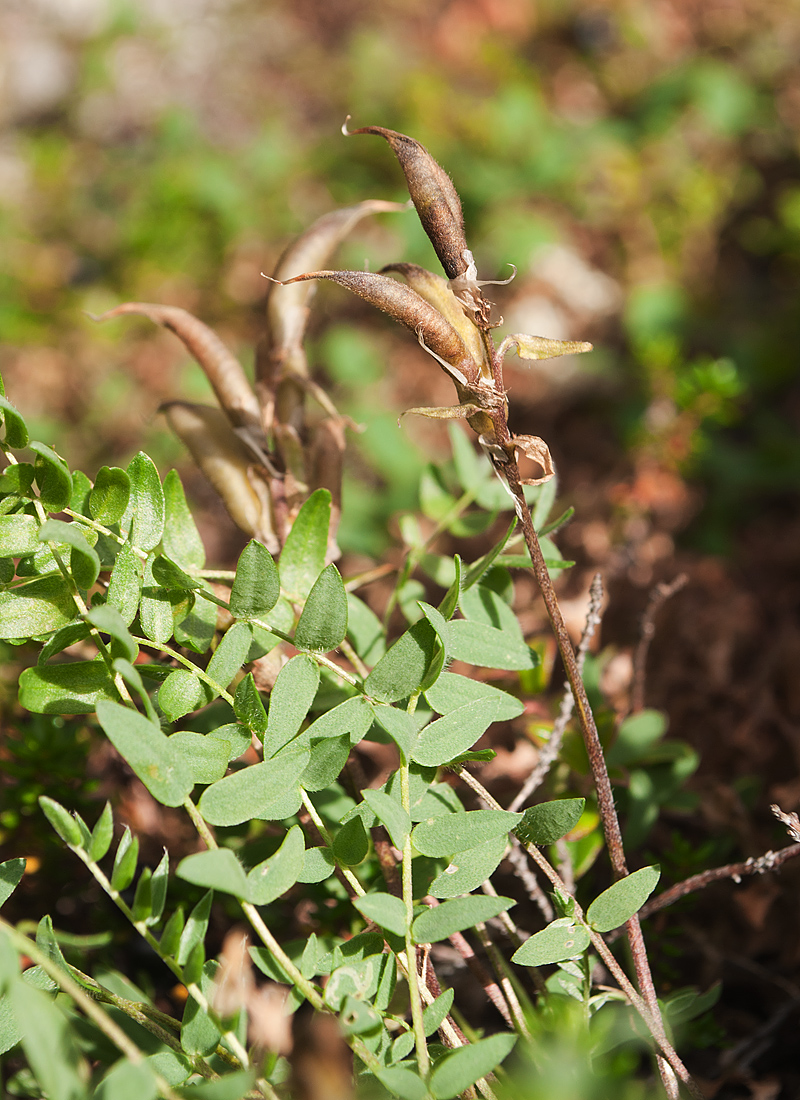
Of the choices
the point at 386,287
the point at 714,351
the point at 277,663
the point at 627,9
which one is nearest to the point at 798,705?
the point at 277,663

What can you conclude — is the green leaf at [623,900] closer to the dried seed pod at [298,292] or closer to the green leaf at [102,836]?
the green leaf at [102,836]

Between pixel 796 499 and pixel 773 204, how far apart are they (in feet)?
5.16

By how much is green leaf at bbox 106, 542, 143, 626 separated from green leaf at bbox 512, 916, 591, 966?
59cm

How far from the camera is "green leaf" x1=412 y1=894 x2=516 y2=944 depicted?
82cm

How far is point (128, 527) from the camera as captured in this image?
0.98m

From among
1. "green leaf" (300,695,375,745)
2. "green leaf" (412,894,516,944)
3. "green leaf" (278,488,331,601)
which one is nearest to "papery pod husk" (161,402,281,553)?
"green leaf" (278,488,331,601)

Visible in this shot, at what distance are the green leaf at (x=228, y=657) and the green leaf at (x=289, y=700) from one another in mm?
55

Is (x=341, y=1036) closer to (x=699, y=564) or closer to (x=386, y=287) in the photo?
(x=386, y=287)

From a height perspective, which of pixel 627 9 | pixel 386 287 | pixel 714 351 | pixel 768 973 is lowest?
pixel 768 973

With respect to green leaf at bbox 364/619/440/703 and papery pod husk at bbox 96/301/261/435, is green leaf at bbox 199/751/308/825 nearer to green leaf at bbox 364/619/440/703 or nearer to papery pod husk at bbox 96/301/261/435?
→ green leaf at bbox 364/619/440/703

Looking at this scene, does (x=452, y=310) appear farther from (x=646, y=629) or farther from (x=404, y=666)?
(x=646, y=629)

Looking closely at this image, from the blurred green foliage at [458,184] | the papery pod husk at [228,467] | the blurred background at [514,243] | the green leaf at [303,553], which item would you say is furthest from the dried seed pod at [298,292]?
the blurred green foliage at [458,184]

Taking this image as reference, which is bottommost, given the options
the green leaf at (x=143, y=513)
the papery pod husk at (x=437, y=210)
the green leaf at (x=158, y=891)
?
the green leaf at (x=158, y=891)

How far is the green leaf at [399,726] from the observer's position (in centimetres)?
88
